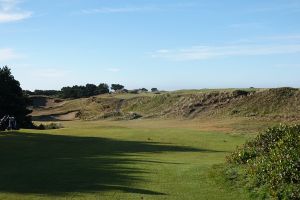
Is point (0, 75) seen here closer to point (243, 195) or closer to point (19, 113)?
point (19, 113)

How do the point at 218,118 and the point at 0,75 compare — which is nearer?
the point at 0,75

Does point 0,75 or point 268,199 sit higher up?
point 0,75

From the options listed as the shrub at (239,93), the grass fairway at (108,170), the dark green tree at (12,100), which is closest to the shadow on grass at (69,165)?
the grass fairway at (108,170)

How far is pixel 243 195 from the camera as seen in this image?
1303 centimetres

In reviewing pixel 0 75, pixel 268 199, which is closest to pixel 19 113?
pixel 0 75

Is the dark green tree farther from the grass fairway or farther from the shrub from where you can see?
the shrub

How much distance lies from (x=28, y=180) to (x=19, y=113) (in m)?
33.7

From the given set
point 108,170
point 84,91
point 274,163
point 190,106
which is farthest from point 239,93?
point 274,163

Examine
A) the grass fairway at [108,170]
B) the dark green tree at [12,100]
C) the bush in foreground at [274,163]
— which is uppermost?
the dark green tree at [12,100]

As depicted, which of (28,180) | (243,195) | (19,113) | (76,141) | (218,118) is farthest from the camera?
(218,118)

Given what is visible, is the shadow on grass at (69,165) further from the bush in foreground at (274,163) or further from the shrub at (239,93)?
the shrub at (239,93)

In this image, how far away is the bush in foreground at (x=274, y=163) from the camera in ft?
39.9

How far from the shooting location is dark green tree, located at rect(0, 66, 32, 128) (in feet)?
154

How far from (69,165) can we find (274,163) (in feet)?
26.9
